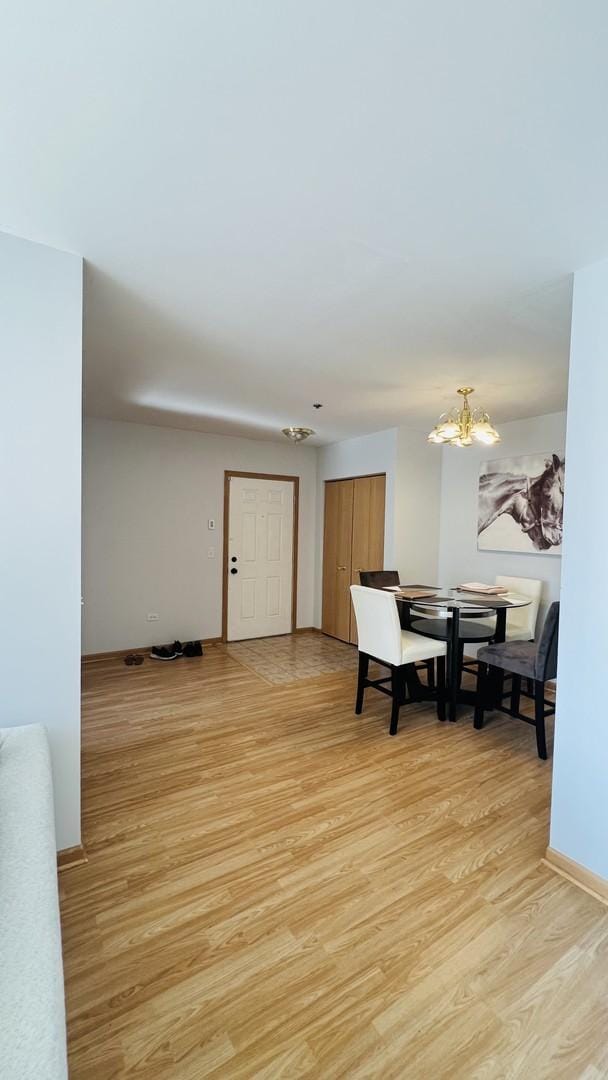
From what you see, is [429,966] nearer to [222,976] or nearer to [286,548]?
[222,976]

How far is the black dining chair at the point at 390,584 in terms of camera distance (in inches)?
145

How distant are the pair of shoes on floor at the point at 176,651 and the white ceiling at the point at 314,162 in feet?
10.4

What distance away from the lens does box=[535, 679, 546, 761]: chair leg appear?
2.74 meters

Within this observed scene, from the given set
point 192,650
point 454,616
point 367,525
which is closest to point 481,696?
point 454,616

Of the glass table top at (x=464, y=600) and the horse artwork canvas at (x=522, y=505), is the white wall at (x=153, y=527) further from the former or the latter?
the horse artwork canvas at (x=522, y=505)

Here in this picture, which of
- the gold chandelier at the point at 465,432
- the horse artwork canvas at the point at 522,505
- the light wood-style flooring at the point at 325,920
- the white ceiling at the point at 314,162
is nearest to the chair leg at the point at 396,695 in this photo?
Result: the light wood-style flooring at the point at 325,920

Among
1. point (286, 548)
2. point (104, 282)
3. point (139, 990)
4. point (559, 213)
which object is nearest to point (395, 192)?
point (559, 213)

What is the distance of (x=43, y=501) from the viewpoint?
1.75 m

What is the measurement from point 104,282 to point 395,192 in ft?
4.29

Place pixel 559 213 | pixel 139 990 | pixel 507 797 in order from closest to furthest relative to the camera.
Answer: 1. pixel 139 990
2. pixel 559 213
3. pixel 507 797

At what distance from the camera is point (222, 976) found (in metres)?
1.39

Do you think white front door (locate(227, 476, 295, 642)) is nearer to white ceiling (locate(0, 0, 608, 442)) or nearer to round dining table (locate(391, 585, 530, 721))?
round dining table (locate(391, 585, 530, 721))

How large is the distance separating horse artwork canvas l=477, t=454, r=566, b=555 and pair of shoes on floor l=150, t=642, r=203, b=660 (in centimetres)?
313

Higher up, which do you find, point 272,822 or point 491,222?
point 491,222
